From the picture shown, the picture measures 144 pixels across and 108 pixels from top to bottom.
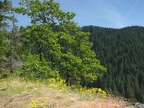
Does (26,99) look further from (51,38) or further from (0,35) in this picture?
(51,38)

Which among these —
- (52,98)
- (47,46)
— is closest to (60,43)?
(47,46)

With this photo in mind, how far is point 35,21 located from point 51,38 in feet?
14.4

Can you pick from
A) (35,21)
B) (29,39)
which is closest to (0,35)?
(29,39)

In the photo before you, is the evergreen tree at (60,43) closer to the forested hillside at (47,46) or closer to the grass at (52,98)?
the forested hillside at (47,46)

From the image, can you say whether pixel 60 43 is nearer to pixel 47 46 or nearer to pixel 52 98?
pixel 47 46

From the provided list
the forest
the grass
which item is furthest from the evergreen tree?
the grass

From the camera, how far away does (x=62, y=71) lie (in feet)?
84.8

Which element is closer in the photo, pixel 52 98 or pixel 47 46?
pixel 52 98

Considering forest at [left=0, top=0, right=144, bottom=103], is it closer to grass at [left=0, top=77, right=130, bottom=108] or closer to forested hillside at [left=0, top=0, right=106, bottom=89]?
forested hillside at [left=0, top=0, right=106, bottom=89]

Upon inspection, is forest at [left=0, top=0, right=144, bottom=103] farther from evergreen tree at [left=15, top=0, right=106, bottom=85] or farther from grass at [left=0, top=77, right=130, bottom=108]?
grass at [left=0, top=77, right=130, bottom=108]

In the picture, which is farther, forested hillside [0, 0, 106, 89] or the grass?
forested hillside [0, 0, 106, 89]

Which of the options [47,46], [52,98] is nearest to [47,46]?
[47,46]

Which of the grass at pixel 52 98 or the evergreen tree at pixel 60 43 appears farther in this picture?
the evergreen tree at pixel 60 43

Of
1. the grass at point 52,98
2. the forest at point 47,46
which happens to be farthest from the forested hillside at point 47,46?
the grass at point 52,98
